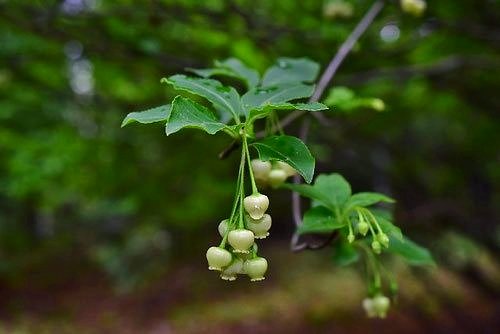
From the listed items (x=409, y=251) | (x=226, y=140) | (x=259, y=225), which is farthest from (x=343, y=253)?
(x=226, y=140)

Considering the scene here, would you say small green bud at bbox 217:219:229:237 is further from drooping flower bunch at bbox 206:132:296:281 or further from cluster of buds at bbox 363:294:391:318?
cluster of buds at bbox 363:294:391:318

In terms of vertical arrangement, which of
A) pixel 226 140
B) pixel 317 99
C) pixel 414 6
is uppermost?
pixel 226 140

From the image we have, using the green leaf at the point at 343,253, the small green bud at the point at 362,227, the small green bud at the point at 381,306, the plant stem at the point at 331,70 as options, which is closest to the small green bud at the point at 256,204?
the small green bud at the point at 362,227

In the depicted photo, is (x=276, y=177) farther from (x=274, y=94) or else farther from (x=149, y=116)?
(x=149, y=116)

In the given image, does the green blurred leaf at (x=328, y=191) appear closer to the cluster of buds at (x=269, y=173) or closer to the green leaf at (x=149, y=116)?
the cluster of buds at (x=269, y=173)

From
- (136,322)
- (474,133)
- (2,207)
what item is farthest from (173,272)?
(474,133)

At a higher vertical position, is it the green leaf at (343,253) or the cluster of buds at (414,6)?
the cluster of buds at (414,6)
